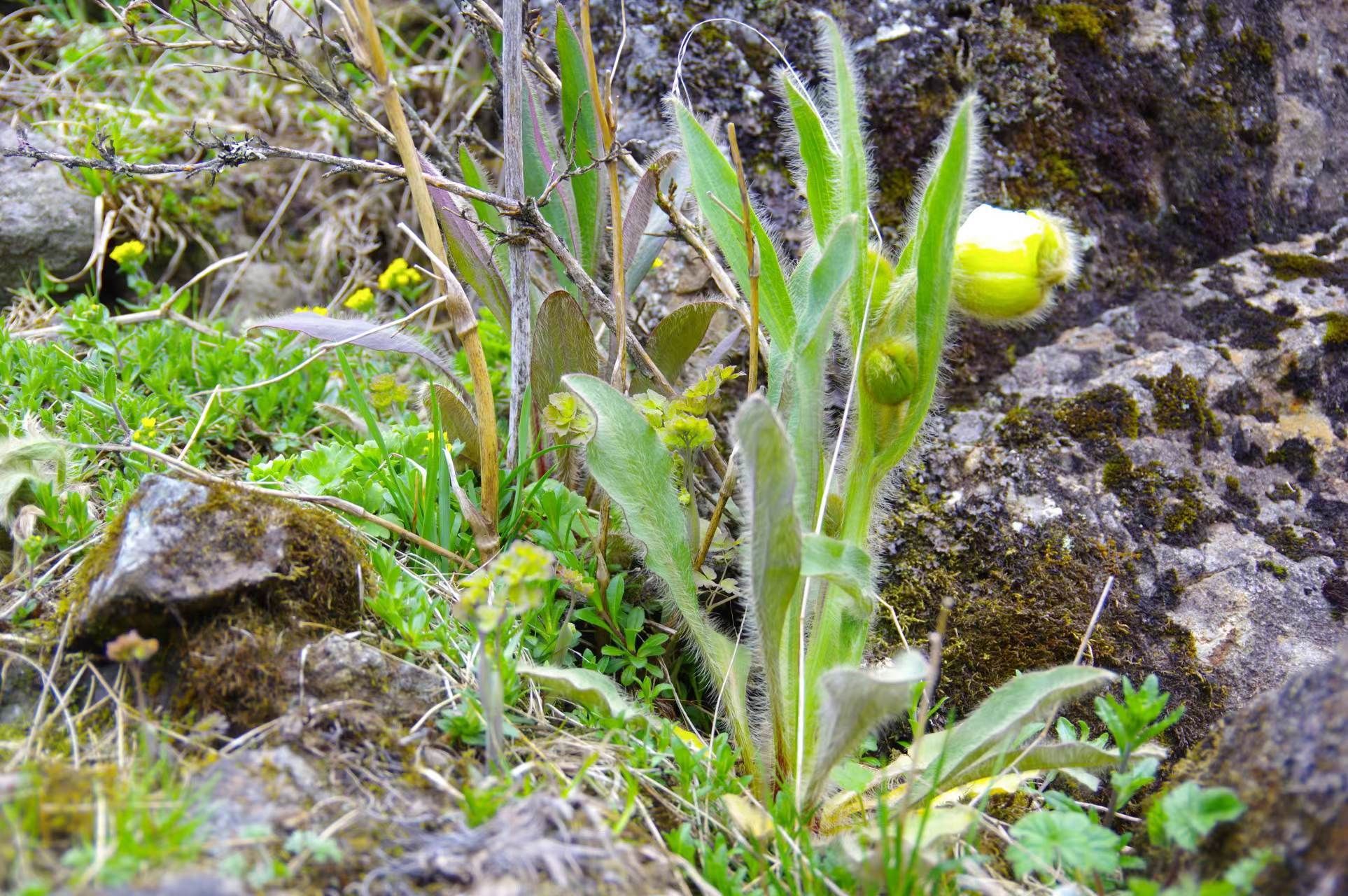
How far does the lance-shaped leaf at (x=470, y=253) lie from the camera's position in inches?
73.7

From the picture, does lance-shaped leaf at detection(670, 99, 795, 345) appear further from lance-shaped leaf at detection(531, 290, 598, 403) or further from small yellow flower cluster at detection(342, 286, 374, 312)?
small yellow flower cluster at detection(342, 286, 374, 312)

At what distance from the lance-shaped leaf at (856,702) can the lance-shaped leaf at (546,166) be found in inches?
45.1

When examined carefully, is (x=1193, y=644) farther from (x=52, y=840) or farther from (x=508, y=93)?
(x=52, y=840)

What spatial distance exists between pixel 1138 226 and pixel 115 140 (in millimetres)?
3056

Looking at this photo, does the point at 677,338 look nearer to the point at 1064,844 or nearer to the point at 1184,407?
the point at 1184,407

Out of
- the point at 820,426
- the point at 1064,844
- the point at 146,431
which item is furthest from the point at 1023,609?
the point at 146,431

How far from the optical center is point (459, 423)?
1.90 m

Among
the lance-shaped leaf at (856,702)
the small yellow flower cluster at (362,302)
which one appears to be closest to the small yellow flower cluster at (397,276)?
the small yellow flower cluster at (362,302)

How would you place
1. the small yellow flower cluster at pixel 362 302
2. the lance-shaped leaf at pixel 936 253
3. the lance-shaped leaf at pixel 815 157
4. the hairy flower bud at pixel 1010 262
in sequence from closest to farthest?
the lance-shaped leaf at pixel 936 253 < the hairy flower bud at pixel 1010 262 < the lance-shaped leaf at pixel 815 157 < the small yellow flower cluster at pixel 362 302

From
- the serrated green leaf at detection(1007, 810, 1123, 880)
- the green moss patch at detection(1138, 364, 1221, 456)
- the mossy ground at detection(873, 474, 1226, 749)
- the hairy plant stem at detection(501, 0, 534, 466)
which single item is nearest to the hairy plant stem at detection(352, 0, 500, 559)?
the hairy plant stem at detection(501, 0, 534, 466)

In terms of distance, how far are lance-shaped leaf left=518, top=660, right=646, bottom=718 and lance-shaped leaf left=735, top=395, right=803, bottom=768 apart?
22 centimetres

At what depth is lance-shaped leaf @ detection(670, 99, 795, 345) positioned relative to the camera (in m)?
1.58

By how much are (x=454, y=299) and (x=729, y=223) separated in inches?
18.8

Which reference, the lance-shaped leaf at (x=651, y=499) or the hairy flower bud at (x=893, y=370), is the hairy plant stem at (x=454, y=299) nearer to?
the lance-shaped leaf at (x=651, y=499)
